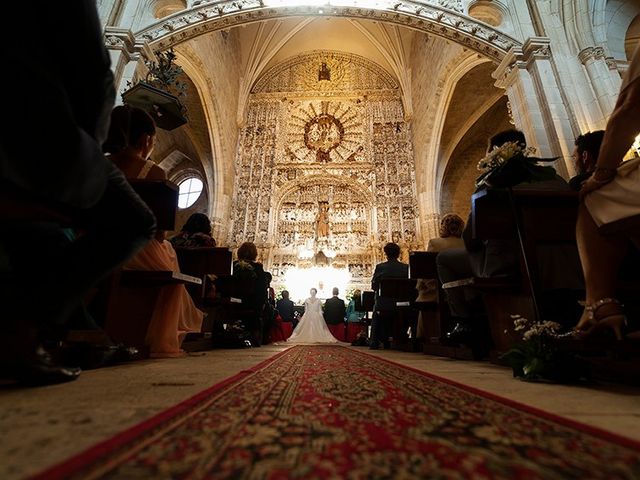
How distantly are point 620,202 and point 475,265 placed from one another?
92cm

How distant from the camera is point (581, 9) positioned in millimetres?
5004

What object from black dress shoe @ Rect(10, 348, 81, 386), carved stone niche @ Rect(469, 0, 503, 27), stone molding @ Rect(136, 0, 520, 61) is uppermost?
carved stone niche @ Rect(469, 0, 503, 27)

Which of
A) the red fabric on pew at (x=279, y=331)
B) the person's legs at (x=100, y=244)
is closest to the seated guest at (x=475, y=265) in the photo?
the person's legs at (x=100, y=244)

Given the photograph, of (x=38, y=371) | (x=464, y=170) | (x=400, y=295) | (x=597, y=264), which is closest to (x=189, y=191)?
(x=464, y=170)

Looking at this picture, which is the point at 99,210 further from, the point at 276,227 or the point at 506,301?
the point at 276,227

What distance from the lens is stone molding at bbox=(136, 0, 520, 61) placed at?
519 cm

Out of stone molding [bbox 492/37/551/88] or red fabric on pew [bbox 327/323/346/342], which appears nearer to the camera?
stone molding [bbox 492/37/551/88]

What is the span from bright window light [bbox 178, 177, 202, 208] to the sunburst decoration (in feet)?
12.4

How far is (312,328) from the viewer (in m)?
7.07

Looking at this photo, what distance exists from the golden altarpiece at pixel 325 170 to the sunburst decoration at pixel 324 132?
4cm

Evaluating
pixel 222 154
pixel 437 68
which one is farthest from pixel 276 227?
pixel 437 68

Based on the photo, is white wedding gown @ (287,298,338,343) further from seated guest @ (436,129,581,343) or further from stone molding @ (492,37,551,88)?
stone molding @ (492,37,551,88)

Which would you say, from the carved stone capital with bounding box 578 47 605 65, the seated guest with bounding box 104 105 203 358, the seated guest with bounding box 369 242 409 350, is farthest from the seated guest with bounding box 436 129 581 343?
the carved stone capital with bounding box 578 47 605 65

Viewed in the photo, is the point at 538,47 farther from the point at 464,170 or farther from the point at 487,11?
the point at 464,170
